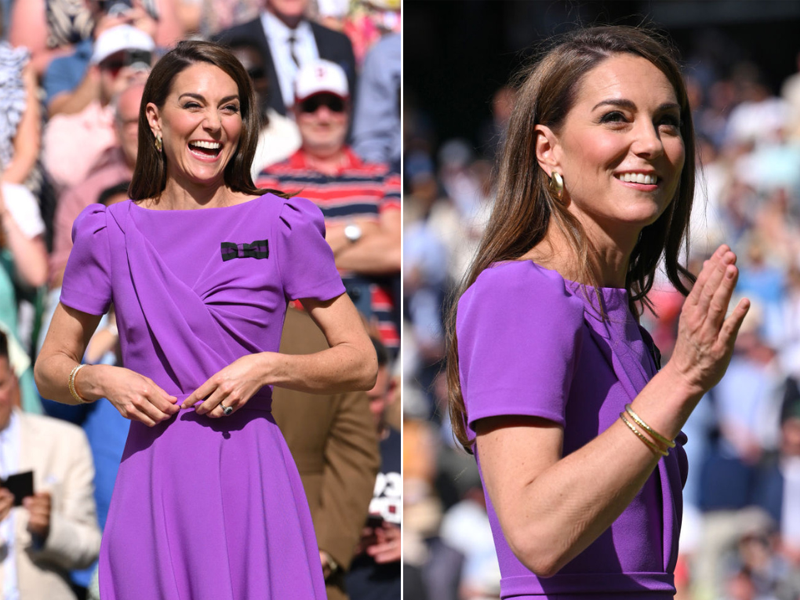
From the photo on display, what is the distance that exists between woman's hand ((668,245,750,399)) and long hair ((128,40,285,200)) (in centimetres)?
126

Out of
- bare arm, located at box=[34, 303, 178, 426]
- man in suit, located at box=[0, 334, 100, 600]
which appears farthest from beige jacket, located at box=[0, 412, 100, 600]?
bare arm, located at box=[34, 303, 178, 426]

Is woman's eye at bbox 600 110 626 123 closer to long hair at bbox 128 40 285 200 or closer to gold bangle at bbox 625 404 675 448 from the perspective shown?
gold bangle at bbox 625 404 675 448

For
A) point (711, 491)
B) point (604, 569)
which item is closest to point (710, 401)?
point (711, 491)

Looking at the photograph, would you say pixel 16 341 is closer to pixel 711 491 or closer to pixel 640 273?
pixel 640 273

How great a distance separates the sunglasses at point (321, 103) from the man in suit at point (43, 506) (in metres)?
1.47

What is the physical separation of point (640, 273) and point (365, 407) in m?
1.81

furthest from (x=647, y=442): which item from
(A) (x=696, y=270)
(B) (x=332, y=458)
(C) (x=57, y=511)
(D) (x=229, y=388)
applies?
(A) (x=696, y=270)

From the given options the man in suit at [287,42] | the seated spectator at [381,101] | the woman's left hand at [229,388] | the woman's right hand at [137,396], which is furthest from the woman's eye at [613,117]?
the man in suit at [287,42]

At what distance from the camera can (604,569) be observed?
181cm

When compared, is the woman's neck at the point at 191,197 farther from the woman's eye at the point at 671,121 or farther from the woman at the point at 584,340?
the woman's eye at the point at 671,121

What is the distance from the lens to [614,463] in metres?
1.62

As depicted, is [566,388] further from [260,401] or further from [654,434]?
[260,401]

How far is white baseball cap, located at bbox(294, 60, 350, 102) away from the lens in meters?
4.20

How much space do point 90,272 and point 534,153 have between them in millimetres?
1062
